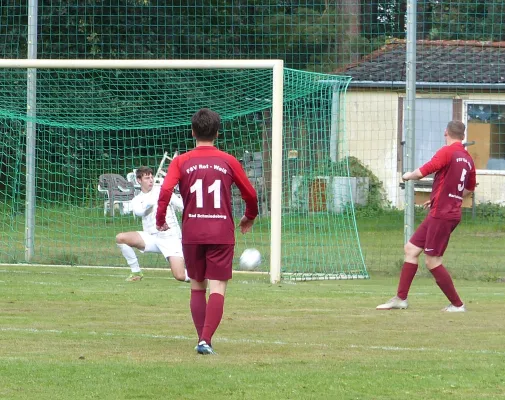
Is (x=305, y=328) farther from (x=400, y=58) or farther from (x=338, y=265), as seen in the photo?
(x=400, y=58)

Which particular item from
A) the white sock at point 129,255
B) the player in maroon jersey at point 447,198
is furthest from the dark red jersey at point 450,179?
the white sock at point 129,255

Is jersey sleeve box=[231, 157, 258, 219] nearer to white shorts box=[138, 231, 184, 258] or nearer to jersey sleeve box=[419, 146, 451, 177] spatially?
jersey sleeve box=[419, 146, 451, 177]

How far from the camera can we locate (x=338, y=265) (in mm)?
15984

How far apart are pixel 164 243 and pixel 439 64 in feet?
29.0

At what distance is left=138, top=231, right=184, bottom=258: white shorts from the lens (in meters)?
13.7

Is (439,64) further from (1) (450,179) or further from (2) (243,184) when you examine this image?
(2) (243,184)

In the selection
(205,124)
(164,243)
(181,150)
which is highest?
(205,124)

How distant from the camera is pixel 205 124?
27.2 ft

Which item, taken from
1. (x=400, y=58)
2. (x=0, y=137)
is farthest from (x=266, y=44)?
(x=0, y=137)

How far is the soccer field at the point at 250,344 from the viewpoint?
688 cm

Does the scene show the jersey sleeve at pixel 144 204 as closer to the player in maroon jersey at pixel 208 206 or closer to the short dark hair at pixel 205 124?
the player in maroon jersey at pixel 208 206

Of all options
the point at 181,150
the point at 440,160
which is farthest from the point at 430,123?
the point at 440,160

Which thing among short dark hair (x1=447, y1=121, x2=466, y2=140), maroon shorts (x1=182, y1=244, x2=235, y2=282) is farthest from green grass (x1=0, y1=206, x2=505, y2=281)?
maroon shorts (x1=182, y1=244, x2=235, y2=282)

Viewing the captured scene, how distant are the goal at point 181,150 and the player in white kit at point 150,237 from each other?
1.19m
